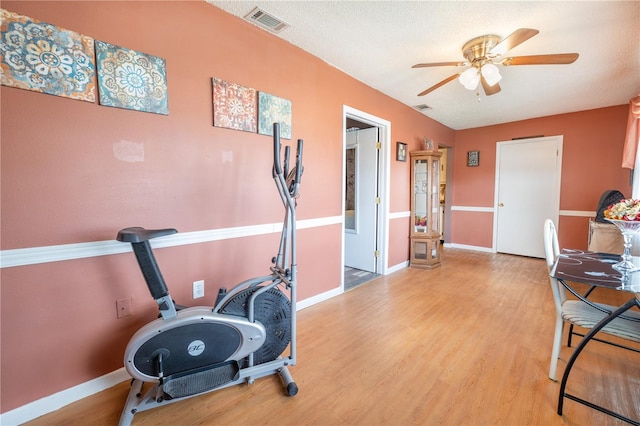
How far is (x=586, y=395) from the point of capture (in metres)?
1.56

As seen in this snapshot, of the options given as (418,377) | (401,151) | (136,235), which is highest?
(401,151)

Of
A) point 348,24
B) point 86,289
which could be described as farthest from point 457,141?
point 86,289

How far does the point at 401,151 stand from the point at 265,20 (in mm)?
2581

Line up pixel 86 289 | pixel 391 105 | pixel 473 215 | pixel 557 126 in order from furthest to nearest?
pixel 473 215
pixel 557 126
pixel 391 105
pixel 86 289

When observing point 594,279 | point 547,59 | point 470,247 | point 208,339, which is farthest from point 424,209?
point 208,339

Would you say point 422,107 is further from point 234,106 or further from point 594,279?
point 594,279

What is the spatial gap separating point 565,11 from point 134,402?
12.0ft

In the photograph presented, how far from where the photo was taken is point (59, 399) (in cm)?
146

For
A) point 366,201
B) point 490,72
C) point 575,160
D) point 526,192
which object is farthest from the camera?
point 526,192

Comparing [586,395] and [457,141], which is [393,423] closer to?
[586,395]

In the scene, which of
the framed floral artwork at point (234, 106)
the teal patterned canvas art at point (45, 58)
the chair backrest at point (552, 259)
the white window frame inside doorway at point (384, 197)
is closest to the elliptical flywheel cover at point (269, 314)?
the framed floral artwork at point (234, 106)

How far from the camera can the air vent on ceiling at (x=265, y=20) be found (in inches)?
78.8

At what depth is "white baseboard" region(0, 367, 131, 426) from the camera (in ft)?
4.40

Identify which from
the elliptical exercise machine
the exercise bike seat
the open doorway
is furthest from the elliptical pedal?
the open doorway
